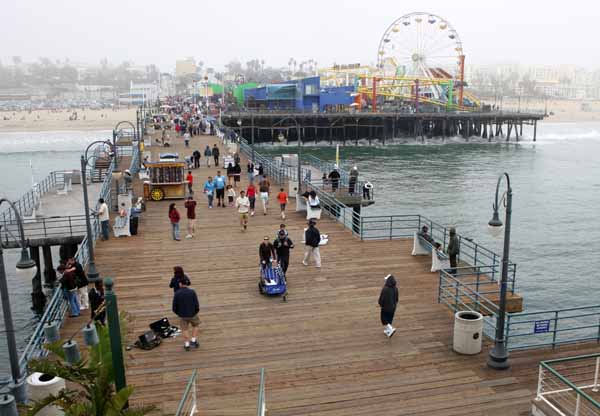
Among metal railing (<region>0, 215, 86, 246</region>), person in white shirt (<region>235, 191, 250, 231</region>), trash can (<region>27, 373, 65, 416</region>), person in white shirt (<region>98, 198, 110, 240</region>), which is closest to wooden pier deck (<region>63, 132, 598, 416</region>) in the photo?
person in white shirt (<region>98, 198, 110, 240</region>)

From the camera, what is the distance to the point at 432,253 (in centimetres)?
1438

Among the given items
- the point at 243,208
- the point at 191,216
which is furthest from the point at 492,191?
the point at 191,216

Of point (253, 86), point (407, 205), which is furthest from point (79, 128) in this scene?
point (407, 205)

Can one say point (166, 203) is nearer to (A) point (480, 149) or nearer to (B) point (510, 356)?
(B) point (510, 356)

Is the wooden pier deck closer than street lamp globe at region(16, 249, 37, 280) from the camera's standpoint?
No

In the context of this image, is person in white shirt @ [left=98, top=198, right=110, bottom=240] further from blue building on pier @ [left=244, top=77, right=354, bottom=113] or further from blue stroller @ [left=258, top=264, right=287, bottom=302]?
blue building on pier @ [left=244, top=77, right=354, bottom=113]

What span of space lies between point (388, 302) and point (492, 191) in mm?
37772

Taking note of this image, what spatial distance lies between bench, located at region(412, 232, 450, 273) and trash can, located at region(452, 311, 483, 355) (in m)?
4.10

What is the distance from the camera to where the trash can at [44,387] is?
7387 millimetres

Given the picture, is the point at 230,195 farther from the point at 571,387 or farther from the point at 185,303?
the point at 571,387

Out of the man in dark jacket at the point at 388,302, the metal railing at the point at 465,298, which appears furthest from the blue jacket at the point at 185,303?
the metal railing at the point at 465,298

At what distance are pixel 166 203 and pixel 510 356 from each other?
1558 centimetres

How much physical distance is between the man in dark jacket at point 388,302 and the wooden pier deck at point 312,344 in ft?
0.94

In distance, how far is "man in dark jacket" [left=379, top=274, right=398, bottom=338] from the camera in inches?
402
